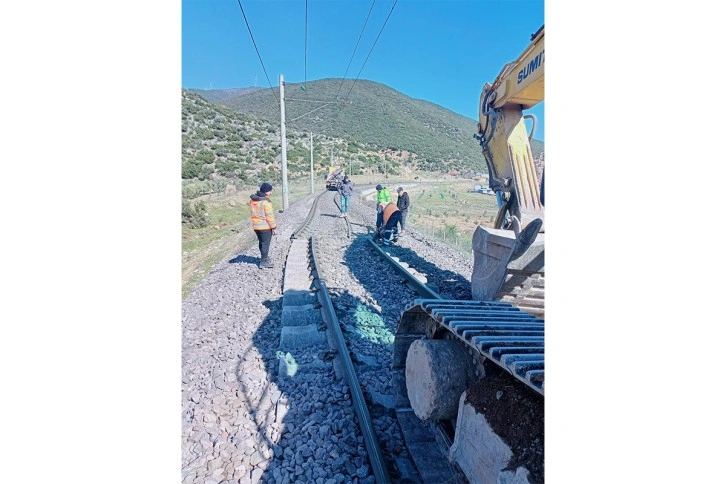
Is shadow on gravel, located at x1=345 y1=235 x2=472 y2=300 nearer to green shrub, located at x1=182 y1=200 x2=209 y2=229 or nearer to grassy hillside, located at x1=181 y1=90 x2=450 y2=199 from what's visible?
green shrub, located at x1=182 y1=200 x2=209 y2=229

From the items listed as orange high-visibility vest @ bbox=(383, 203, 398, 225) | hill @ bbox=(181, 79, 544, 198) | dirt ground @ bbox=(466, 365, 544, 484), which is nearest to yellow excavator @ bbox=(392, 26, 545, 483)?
dirt ground @ bbox=(466, 365, 544, 484)

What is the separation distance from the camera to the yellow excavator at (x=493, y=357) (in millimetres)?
1882

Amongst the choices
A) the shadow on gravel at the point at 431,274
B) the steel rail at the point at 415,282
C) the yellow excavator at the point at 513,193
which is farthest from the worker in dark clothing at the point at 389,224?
the yellow excavator at the point at 513,193

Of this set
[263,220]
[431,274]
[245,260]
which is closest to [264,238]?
[263,220]

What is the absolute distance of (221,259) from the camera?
32.9 ft

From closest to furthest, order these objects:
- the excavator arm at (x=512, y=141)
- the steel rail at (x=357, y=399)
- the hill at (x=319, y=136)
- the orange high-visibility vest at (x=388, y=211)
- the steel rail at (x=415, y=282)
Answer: the steel rail at (x=357, y=399)
the excavator arm at (x=512, y=141)
the steel rail at (x=415, y=282)
the orange high-visibility vest at (x=388, y=211)
the hill at (x=319, y=136)

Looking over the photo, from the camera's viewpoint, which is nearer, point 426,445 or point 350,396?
point 426,445

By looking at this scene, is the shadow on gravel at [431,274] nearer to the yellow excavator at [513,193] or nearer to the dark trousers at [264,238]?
the yellow excavator at [513,193]

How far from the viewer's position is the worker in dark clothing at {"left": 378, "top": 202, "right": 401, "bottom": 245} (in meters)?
11.1

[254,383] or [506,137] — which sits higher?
[506,137]

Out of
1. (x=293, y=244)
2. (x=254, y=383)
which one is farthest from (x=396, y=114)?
(x=254, y=383)

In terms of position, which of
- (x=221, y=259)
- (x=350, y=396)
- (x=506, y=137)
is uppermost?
(x=506, y=137)
